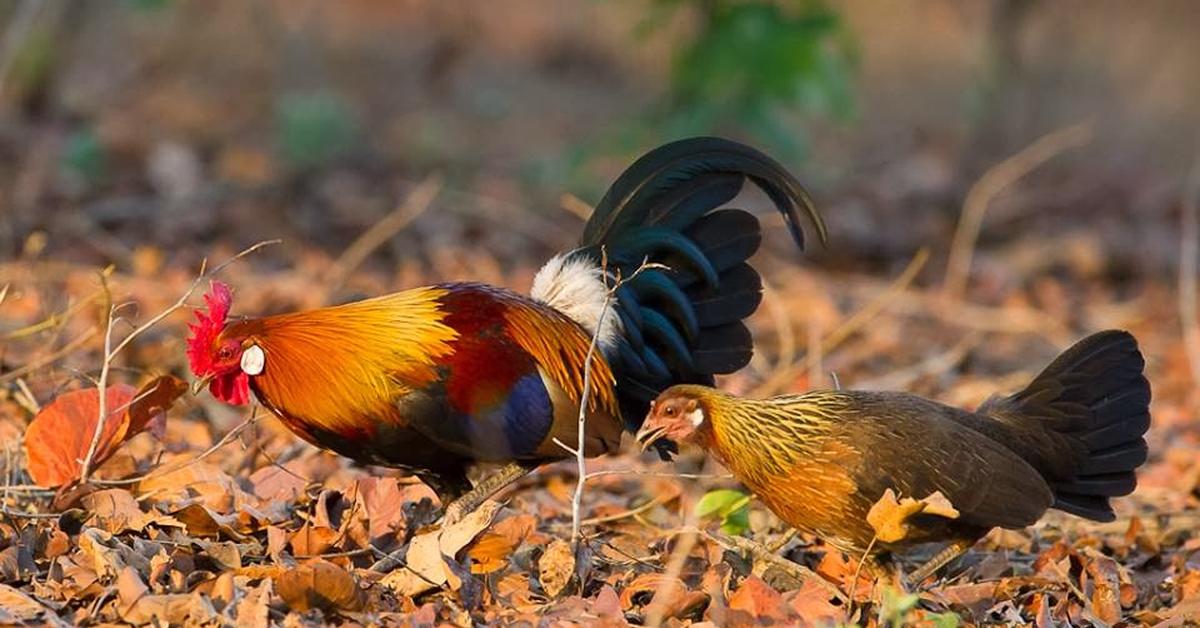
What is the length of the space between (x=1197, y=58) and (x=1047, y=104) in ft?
8.81

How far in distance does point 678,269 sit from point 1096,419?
4.75ft

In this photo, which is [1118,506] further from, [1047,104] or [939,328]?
[1047,104]

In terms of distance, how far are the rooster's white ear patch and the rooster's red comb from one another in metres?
0.09

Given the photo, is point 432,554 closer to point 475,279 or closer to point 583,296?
point 583,296

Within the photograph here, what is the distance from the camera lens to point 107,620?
3.89 metres

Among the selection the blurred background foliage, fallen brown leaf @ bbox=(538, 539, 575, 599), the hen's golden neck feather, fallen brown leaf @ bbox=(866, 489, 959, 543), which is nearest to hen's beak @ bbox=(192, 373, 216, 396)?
fallen brown leaf @ bbox=(538, 539, 575, 599)

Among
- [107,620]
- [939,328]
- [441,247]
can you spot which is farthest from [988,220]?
[107,620]

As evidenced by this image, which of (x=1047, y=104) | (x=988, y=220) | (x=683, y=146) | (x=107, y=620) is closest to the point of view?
(x=107, y=620)

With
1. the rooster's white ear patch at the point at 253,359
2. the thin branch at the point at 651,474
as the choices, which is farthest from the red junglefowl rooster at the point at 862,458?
the rooster's white ear patch at the point at 253,359

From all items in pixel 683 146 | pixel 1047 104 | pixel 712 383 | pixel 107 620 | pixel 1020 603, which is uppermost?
pixel 1047 104

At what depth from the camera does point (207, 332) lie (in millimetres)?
4520

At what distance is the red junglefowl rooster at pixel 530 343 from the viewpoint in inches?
178

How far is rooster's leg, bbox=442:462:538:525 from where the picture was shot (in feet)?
15.6

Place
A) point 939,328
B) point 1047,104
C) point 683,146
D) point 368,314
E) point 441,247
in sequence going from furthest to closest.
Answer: point 1047,104
point 441,247
point 939,328
point 683,146
point 368,314
